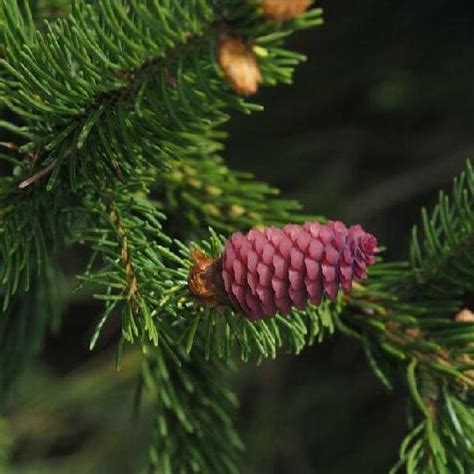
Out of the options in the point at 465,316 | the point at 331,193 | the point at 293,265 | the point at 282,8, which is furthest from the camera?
the point at 331,193

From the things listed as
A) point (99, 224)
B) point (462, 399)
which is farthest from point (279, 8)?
point (462, 399)

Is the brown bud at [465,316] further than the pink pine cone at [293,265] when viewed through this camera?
Yes

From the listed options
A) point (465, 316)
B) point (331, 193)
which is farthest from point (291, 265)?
point (331, 193)

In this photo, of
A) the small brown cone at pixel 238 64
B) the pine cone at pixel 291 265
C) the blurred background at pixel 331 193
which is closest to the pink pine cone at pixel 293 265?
the pine cone at pixel 291 265

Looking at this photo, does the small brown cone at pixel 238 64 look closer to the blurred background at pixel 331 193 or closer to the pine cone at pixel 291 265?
the pine cone at pixel 291 265

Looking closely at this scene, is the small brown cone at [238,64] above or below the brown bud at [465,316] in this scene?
above

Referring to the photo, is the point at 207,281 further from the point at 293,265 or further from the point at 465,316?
the point at 465,316
